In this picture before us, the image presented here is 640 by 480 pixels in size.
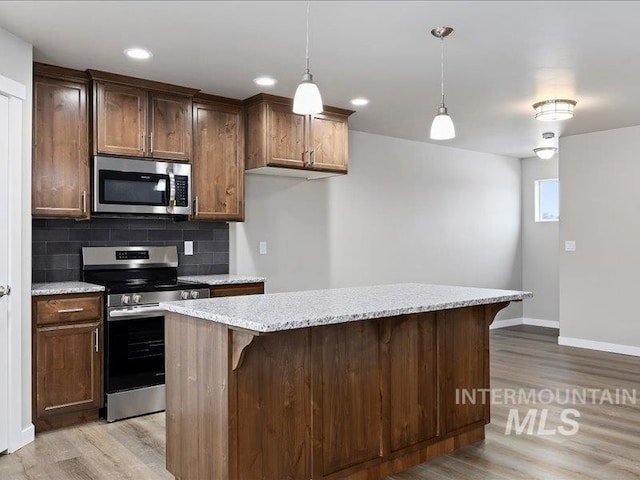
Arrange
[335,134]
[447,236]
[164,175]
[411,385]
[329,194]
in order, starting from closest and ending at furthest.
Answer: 1. [411,385]
2. [164,175]
3. [335,134]
4. [329,194]
5. [447,236]

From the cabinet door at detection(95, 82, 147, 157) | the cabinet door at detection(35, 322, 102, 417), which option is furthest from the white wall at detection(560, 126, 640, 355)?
the cabinet door at detection(35, 322, 102, 417)

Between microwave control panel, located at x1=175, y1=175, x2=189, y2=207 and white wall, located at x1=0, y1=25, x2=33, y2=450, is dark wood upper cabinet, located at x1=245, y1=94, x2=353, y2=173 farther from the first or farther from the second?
white wall, located at x1=0, y1=25, x2=33, y2=450

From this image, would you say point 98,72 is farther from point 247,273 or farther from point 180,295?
point 247,273

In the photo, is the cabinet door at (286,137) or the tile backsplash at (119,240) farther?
the cabinet door at (286,137)

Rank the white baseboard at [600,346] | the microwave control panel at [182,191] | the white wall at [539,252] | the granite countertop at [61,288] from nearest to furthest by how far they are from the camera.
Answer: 1. the granite countertop at [61,288]
2. the microwave control panel at [182,191]
3. the white baseboard at [600,346]
4. the white wall at [539,252]

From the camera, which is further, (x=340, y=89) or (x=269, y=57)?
(x=340, y=89)

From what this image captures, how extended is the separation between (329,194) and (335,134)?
0.84 metres

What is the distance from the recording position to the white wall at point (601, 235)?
593 cm

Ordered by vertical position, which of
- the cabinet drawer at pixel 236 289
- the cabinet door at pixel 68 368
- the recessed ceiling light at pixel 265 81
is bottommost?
the cabinet door at pixel 68 368

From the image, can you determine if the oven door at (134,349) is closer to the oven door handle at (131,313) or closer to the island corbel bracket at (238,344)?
the oven door handle at (131,313)

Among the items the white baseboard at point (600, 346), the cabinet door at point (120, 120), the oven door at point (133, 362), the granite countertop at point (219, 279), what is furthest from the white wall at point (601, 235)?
the cabinet door at point (120, 120)

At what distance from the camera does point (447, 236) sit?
6.98 m

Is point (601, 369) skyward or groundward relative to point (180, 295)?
groundward

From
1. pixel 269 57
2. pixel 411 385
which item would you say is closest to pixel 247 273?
pixel 269 57
